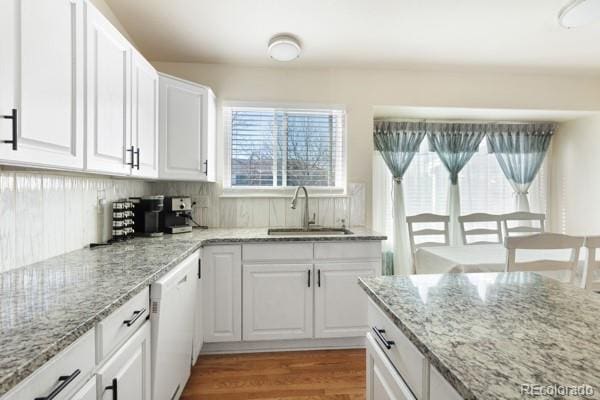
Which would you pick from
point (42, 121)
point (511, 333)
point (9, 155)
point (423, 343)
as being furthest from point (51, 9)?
point (511, 333)

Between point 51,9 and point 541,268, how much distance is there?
8.27 feet

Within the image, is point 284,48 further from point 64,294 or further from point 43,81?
point 64,294

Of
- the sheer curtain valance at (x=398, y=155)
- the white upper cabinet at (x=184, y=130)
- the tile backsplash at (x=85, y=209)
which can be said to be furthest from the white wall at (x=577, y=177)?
the white upper cabinet at (x=184, y=130)

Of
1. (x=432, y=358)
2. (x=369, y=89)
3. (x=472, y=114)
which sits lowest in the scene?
(x=432, y=358)

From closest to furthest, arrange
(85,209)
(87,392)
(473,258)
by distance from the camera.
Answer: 1. (87,392)
2. (85,209)
3. (473,258)

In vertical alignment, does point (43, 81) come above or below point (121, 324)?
above

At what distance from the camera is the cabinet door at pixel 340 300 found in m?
2.35

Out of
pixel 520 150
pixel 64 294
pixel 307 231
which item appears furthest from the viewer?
pixel 520 150

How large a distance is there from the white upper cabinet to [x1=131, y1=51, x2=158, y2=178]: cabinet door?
10cm

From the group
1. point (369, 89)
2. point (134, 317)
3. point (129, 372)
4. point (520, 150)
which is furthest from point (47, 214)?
point (520, 150)

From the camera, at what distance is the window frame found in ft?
9.48

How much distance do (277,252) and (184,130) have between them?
1185mm

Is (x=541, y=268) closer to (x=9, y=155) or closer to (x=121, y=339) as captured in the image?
(x=121, y=339)

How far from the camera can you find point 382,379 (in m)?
0.96
